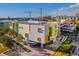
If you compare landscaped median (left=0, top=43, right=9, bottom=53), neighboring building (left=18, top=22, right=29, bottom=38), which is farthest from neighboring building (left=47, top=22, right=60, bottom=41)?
landscaped median (left=0, top=43, right=9, bottom=53)

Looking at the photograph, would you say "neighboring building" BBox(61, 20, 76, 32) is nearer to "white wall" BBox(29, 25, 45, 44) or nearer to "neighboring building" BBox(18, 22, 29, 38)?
"white wall" BBox(29, 25, 45, 44)

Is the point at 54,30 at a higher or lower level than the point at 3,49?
higher

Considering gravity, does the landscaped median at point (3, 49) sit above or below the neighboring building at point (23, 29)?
below

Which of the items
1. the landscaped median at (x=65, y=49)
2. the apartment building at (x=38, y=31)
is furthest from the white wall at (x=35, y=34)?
the landscaped median at (x=65, y=49)

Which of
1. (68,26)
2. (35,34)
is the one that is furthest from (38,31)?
(68,26)

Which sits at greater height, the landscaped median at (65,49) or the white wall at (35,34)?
the white wall at (35,34)

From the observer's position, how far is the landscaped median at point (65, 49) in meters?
83.8

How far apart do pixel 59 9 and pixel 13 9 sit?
0.97 ft

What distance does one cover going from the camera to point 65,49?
8381cm

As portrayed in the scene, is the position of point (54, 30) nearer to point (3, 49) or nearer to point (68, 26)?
point (68, 26)

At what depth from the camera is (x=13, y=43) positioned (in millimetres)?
83812

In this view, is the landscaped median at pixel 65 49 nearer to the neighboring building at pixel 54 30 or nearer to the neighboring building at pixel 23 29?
the neighboring building at pixel 54 30

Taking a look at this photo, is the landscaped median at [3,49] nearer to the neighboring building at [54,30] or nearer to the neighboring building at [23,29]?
the neighboring building at [23,29]

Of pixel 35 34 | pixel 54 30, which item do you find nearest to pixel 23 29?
pixel 35 34
